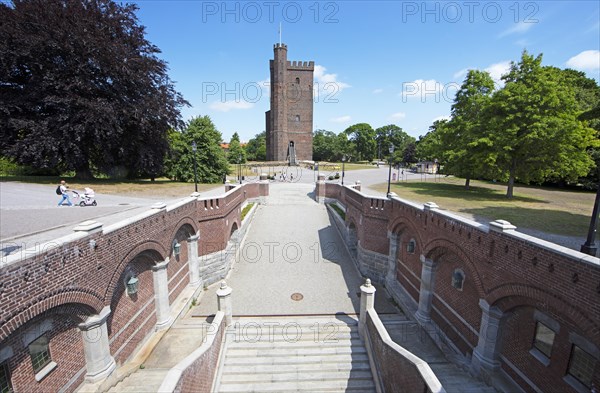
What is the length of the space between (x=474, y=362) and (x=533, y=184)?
3774 centimetres

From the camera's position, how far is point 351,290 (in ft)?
47.5

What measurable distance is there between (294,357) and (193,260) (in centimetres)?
737

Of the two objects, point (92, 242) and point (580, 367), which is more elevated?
point (92, 242)

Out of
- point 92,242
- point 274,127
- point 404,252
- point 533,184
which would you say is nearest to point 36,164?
point 92,242

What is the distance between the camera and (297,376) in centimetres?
926

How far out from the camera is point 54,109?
823 inches

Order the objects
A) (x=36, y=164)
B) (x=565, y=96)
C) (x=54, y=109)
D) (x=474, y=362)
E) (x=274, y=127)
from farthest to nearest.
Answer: (x=274, y=127) → (x=54, y=109) → (x=36, y=164) → (x=565, y=96) → (x=474, y=362)

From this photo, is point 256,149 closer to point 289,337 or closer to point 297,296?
point 297,296

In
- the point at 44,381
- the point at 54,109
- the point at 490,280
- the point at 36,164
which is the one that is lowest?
the point at 44,381

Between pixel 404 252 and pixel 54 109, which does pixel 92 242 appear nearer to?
pixel 404 252

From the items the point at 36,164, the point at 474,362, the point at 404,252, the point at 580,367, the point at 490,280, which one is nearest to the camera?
the point at 580,367

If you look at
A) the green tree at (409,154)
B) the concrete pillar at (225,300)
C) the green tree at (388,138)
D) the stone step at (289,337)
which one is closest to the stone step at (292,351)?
the stone step at (289,337)

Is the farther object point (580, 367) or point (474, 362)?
point (474, 362)

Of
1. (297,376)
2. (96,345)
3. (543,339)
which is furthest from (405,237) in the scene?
(96,345)
